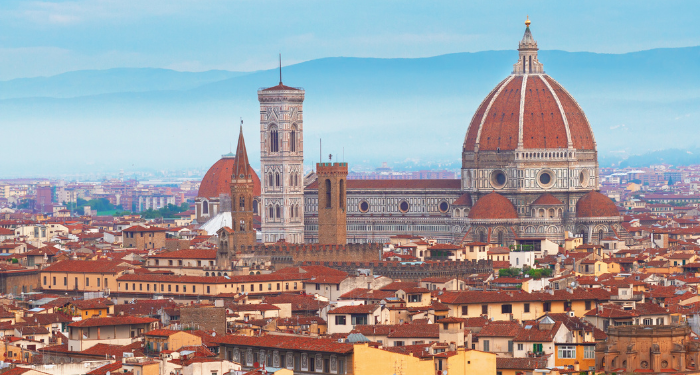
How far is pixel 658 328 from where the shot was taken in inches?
1732

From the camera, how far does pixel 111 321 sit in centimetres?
5453

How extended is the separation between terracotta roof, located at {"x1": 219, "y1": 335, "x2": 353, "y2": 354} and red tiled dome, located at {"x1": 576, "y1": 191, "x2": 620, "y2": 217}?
75.5 meters

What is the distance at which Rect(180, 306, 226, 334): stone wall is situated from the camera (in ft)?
181

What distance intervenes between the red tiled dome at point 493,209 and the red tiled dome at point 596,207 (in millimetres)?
4519

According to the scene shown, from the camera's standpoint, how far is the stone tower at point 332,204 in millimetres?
119250

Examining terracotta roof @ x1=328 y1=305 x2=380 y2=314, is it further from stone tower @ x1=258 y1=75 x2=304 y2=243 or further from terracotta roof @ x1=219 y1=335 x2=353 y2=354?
stone tower @ x1=258 y1=75 x2=304 y2=243

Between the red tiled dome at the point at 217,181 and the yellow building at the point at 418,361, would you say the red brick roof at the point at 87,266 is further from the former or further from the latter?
the red tiled dome at the point at 217,181

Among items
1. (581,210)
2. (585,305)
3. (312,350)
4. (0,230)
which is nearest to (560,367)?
(312,350)

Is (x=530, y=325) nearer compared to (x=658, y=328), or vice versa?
(x=658, y=328)

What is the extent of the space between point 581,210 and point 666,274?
40218mm

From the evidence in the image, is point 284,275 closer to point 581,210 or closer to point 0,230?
point 581,210

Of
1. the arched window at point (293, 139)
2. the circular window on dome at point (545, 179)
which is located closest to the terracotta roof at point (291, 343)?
the circular window on dome at point (545, 179)

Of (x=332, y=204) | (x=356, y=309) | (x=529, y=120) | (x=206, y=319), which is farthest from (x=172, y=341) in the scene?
(x=529, y=120)

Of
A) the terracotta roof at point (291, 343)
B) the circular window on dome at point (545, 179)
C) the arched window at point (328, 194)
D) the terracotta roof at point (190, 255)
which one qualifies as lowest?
the terracotta roof at point (291, 343)
